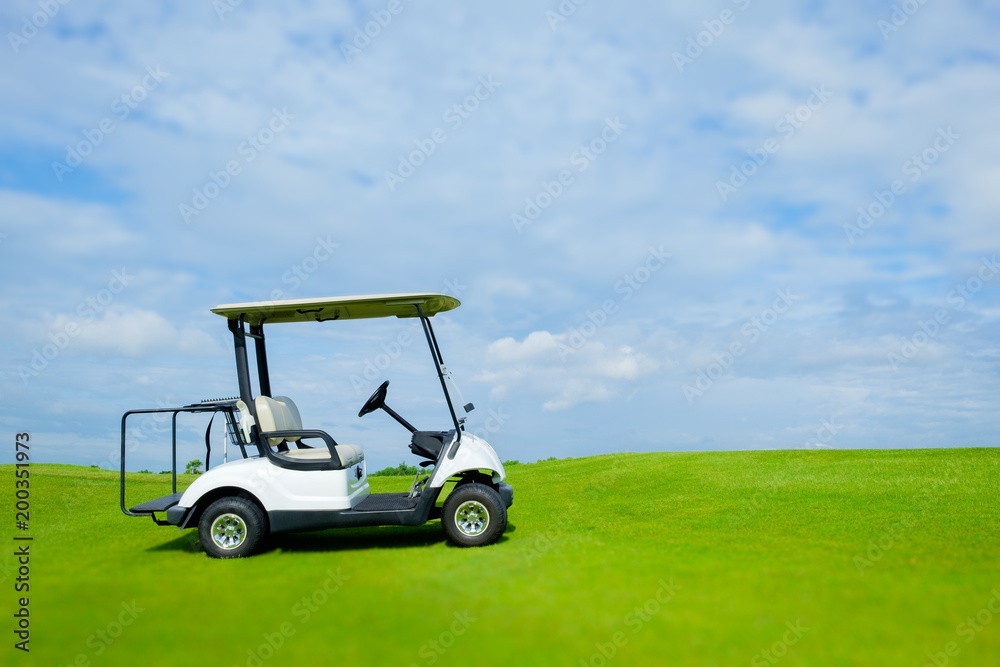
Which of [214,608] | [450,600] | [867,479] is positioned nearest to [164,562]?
[214,608]

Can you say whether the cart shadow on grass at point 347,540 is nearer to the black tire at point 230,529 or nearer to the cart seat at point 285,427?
the black tire at point 230,529

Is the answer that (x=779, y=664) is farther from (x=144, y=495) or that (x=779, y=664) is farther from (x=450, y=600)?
(x=144, y=495)

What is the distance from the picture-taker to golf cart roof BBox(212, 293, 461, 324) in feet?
28.9

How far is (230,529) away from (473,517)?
9.62ft

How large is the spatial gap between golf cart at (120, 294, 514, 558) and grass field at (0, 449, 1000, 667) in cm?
38

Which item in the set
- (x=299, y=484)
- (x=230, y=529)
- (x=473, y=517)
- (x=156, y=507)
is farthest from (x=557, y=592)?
(x=156, y=507)

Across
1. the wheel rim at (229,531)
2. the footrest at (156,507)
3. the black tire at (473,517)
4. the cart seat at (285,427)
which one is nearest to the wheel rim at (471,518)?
the black tire at (473,517)

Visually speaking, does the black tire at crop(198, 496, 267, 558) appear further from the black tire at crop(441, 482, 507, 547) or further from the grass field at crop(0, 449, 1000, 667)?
the black tire at crop(441, 482, 507, 547)

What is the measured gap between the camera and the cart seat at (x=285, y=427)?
345 inches

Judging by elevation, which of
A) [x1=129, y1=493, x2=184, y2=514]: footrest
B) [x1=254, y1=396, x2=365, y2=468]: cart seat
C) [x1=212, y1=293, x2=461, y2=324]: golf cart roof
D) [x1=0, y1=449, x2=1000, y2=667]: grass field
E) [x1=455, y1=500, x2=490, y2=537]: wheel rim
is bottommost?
[x1=0, y1=449, x2=1000, y2=667]: grass field

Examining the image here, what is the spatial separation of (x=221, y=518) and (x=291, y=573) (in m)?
1.62

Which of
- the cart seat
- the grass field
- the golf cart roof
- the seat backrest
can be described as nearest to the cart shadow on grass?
the grass field

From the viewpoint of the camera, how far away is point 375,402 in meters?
9.51

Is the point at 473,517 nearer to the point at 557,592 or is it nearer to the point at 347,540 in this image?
the point at 347,540
